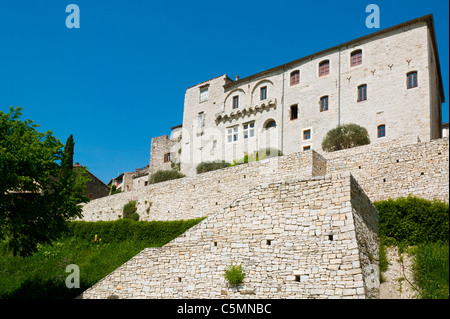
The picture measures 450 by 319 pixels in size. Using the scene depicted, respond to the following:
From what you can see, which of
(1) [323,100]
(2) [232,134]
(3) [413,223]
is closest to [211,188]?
(1) [323,100]

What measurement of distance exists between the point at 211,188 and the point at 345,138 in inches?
382

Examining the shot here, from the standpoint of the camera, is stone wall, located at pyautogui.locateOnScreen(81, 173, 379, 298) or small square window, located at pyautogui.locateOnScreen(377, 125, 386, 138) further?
small square window, located at pyautogui.locateOnScreen(377, 125, 386, 138)

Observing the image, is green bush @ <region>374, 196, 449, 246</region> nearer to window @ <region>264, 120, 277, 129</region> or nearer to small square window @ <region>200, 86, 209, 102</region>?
window @ <region>264, 120, 277, 129</region>

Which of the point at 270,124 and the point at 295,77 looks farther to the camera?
the point at 270,124

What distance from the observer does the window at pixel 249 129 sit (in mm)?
39353

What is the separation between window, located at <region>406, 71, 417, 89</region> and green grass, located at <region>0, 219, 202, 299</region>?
17.8 meters

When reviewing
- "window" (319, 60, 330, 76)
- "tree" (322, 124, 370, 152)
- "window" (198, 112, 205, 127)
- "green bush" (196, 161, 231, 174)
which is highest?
"window" (319, 60, 330, 76)

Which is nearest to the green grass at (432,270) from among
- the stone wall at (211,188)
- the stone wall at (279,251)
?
the stone wall at (279,251)

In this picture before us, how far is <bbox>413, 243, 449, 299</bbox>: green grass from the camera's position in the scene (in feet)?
38.7

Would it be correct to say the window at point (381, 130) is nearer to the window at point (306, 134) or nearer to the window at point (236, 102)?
the window at point (306, 134)

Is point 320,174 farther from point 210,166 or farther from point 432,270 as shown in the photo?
point 210,166

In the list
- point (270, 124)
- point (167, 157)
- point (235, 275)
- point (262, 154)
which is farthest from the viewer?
point (167, 157)

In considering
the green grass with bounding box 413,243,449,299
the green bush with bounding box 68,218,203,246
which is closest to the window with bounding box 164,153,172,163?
the green bush with bounding box 68,218,203,246

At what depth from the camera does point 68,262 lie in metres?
23.7
